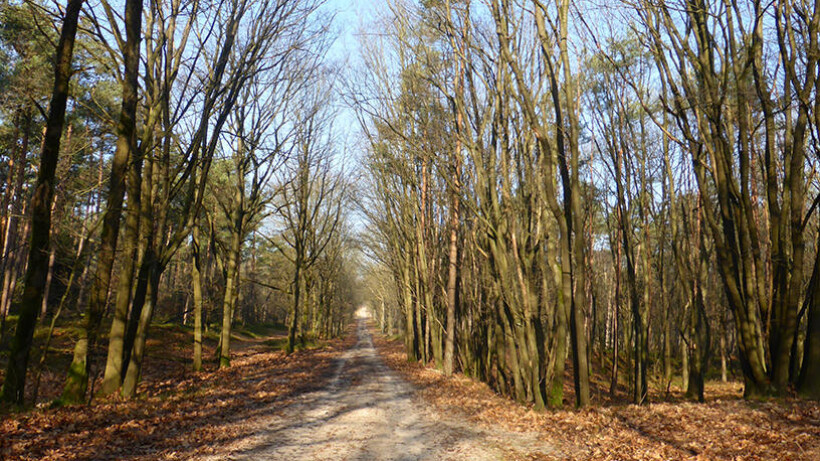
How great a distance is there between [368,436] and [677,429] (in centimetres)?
485

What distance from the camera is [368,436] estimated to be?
766cm

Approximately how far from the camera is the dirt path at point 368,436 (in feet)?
21.6

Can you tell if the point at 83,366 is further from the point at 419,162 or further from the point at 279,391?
the point at 419,162

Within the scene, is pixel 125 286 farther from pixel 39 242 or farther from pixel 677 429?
pixel 677 429

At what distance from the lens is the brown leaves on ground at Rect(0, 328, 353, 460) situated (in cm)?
602

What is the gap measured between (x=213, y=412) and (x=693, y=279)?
15.2 m

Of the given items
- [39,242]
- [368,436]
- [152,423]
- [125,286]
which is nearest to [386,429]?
[368,436]

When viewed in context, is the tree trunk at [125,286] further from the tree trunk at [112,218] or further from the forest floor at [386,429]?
the forest floor at [386,429]

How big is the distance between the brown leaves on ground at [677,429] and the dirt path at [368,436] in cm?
73

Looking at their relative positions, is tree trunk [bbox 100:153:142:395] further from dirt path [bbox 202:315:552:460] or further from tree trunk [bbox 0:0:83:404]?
dirt path [bbox 202:315:552:460]

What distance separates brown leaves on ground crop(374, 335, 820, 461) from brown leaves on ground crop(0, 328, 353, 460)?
454 centimetres

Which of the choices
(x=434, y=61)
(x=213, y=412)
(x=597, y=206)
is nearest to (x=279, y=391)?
(x=213, y=412)

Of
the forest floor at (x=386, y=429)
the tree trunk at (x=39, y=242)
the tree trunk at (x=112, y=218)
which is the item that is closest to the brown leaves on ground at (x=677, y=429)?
the forest floor at (x=386, y=429)

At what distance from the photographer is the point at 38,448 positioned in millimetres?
5785
